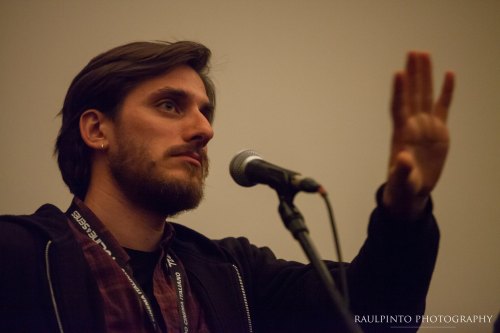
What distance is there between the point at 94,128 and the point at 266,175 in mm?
879

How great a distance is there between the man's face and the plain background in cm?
62

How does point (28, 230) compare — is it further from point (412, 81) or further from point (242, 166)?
point (412, 81)

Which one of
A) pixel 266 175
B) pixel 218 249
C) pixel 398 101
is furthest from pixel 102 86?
pixel 398 101

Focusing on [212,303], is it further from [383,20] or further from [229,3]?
[383,20]

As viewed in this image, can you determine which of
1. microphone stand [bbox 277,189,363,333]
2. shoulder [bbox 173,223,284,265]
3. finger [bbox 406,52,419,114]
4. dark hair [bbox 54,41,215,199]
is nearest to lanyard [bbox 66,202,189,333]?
shoulder [bbox 173,223,284,265]

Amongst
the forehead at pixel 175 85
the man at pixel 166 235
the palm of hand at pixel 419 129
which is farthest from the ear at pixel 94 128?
the palm of hand at pixel 419 129

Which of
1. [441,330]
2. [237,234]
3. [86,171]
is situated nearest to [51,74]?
[86,171]

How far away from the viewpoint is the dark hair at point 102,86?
1.51 metres

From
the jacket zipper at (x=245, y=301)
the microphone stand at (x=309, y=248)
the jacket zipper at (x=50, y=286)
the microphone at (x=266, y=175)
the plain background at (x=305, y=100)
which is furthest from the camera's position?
the plain background at (x=305, y=100)

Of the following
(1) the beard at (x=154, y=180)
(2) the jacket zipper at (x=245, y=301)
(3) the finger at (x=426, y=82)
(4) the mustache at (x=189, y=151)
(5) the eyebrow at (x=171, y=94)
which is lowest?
(2) the jacket zipper at (x=245, y=301)

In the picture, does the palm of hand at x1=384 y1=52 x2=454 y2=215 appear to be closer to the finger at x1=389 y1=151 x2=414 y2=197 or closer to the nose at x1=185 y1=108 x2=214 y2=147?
the finger at x1=389 y1=151 x2=414 y2=197

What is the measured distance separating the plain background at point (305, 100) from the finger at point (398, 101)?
1155 millimetres

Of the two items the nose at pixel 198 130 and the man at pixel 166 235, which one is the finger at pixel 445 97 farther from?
the nose at pixel 198 130

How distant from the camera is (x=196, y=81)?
1.62m
